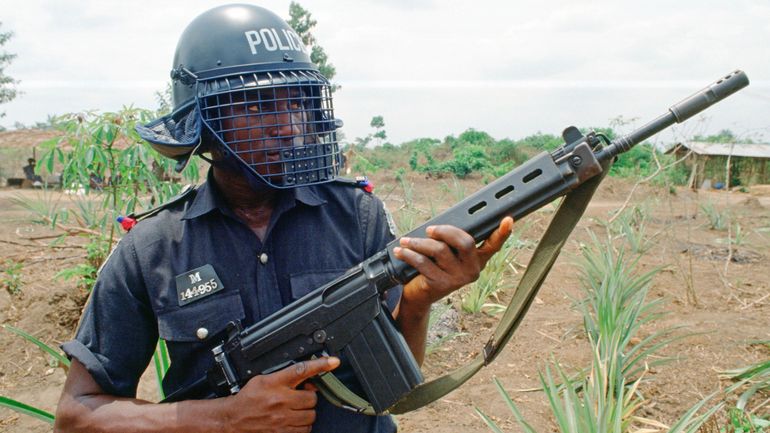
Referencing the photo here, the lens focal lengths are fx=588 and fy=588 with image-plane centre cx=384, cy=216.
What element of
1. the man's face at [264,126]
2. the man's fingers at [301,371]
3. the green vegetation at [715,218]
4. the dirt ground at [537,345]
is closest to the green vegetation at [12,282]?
the dirt ground at [537,345]

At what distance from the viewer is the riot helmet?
1570 millimetres

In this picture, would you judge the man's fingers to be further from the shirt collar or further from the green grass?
the green grass

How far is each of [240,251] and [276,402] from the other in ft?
1.41

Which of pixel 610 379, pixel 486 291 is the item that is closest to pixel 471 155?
pixel 486 291

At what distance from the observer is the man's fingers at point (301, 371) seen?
1.49m

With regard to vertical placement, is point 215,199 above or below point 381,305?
above

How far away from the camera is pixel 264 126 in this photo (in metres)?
1.55

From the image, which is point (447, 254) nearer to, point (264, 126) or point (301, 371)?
point (301, 371)

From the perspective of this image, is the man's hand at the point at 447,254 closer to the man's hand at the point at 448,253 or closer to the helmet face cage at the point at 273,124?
the man's hand at the point at 448,253

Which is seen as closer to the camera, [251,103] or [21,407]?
[251,103]

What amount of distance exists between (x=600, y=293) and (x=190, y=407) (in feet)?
7.80

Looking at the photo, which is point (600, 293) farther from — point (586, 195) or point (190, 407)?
point (190, 407)

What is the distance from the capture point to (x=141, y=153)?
3.20 metres

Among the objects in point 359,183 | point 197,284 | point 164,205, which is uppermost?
point 164,205
